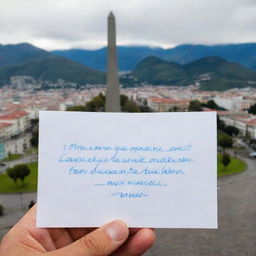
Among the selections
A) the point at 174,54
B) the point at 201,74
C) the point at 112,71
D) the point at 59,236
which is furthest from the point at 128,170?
the point at 174,54

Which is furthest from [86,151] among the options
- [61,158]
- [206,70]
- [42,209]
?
[206,70]

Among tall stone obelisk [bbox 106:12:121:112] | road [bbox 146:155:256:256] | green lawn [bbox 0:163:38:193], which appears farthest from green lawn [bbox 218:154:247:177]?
green lawn [bbox 0:163:38:193]

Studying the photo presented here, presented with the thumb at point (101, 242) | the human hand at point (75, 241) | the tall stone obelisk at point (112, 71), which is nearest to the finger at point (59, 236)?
the human hand at point (75, 241)

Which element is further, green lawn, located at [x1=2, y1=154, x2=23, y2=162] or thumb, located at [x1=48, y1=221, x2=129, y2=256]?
green lawn, located at [x1=2, y1=154, x2=23, y2=162]

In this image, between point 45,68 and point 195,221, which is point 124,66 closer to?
point 45,68

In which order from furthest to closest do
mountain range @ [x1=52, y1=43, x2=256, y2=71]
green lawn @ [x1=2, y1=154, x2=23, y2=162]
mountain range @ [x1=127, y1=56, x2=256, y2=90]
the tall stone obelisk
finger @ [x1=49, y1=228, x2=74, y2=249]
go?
mountain range @ [x1=52, y1=43, x2=256, y2=71]
mountain range @ [x1=127, y1=56, x2=256, y2=90]
green lawn @ [x1=2, y1=154, x2=23, y2=162]
the tall stone obelisk
finger @ [x1=49, y1=228, x2=74, y2=249]

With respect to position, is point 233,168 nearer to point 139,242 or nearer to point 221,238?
point 221,238

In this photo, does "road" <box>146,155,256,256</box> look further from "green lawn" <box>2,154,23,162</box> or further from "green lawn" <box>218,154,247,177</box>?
"green lawn" <box>2,154,23,162</box>

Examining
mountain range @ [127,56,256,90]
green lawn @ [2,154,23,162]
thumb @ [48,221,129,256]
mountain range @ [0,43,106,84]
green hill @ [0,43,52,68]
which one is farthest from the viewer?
green hill @ [0,43,52,68]
